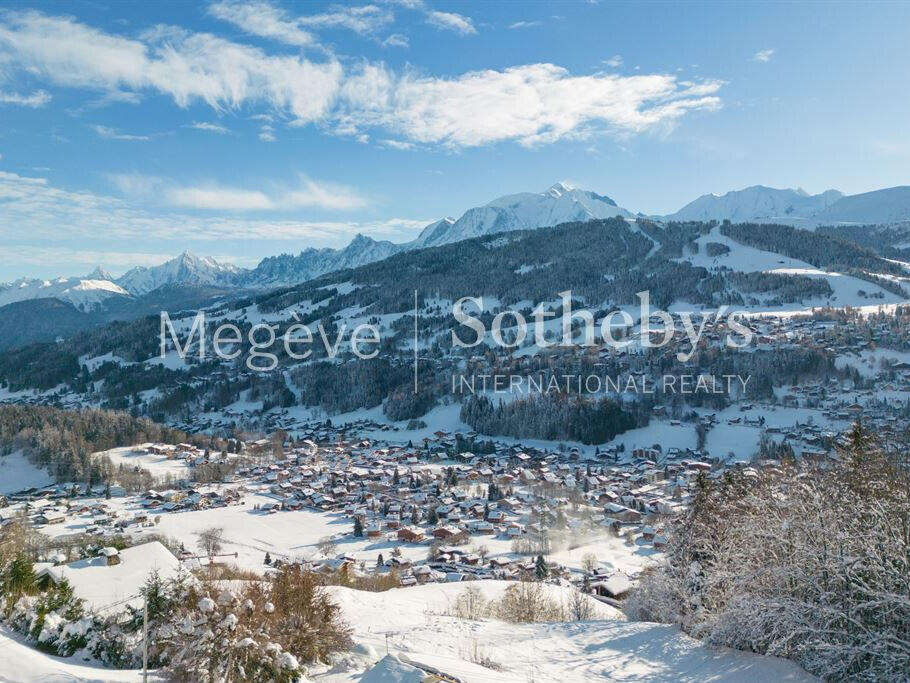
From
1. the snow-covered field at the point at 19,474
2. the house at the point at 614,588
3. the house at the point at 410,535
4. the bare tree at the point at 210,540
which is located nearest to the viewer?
the house at the point at 614,588

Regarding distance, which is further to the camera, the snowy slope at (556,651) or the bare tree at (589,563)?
the bare tree at (589,563)

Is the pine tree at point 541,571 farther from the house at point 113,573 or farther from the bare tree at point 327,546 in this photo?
the house at point 113,573

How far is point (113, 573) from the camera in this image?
12.6m

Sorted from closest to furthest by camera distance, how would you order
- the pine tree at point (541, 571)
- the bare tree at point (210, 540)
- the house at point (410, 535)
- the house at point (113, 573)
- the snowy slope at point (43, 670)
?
the snowy slope at point (43, 670), the house at point (113, 573), the pine tree at point (541, 571), the bare tree at point (210, 540), the house at point (410, 535)

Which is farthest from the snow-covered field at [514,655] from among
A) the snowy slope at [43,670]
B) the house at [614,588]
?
the house at [614,588]

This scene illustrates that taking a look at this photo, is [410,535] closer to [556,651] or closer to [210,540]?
[210,540]

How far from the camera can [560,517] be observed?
46.3 m

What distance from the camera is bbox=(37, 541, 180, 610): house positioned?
11.2m

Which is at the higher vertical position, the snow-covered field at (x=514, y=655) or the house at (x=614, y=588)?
the snow-covered field at (x=514, y=655)

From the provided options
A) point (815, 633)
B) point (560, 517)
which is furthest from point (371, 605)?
point (560, 517)

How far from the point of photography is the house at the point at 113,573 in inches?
440

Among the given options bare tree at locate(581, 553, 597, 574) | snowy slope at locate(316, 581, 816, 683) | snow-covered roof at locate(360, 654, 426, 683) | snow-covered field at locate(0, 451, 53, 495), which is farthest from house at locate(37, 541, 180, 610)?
snow-covered field at locate(0, 451, 53, 495)

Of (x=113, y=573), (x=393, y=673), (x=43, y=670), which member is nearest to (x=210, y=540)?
(x=113, y=573)

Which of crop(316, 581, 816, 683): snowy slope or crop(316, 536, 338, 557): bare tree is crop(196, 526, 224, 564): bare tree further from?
crop(316, 581, 816, 683): snowy slope
